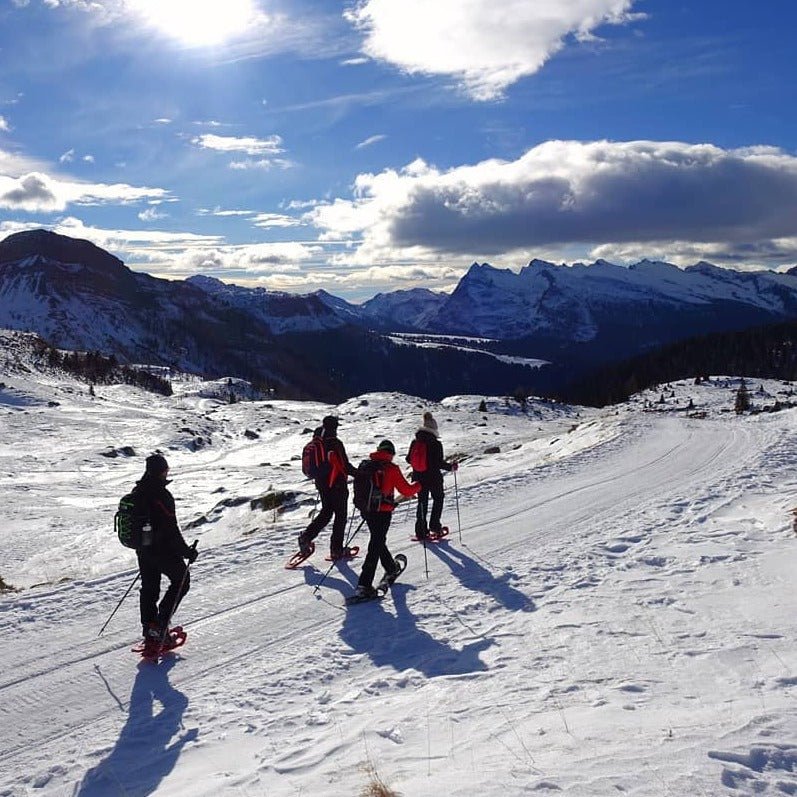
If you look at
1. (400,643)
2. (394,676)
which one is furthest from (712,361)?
(394,676)

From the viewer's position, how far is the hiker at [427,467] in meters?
13.6

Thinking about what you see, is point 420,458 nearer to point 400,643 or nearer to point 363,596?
point 363,596

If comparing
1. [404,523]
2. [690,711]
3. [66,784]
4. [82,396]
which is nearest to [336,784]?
[66,784]

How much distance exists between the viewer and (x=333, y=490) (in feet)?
40.5

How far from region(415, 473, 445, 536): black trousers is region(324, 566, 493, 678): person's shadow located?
3.18m

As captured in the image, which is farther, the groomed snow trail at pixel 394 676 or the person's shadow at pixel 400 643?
the person's shadow at pixel 400 643

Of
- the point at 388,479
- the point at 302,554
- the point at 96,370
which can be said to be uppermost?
the point at 96,370

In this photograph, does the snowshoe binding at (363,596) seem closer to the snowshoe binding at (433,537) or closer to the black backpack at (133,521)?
the snowshoe binding at (433,537)

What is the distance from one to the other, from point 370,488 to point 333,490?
2114 millimetres

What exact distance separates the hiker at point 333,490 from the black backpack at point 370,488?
4.68ft

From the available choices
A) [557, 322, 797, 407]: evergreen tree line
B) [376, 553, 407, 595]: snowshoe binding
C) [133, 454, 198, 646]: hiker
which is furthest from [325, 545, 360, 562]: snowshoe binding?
[557, 322, 797, 407]: evergreen tree line

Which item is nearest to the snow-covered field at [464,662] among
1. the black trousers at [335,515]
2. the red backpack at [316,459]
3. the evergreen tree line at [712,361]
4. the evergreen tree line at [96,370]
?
the black trousers at [335,515]

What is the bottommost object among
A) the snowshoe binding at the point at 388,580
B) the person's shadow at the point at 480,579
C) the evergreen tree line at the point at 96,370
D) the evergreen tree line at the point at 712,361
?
the evergreen tree line at the point at 712,361

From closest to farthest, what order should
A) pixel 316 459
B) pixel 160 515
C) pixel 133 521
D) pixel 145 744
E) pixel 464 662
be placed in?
pixel 145 744 → pixel 464 662 → pixel 133 521 → pixel 160 515 → pixel 316 459
